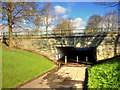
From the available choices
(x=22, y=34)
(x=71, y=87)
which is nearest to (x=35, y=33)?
(x=22, y=34)

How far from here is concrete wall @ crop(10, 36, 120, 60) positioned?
12805 mm

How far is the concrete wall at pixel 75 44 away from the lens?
504 inches

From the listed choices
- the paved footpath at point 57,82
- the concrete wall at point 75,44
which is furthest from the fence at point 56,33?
the paved footpath at point 57,82

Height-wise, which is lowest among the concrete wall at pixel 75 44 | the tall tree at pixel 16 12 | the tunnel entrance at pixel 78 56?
the tunnel entrance at pixel 78 56

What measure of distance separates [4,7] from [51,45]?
8.60m

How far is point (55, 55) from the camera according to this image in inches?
578

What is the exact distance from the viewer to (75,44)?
13.9 metres

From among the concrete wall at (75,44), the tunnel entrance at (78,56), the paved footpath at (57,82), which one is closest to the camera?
the paved footpath at (57,82)

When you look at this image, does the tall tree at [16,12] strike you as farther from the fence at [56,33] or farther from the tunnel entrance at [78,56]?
the tunnel entrance at [78,56]

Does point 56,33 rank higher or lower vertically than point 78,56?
higher

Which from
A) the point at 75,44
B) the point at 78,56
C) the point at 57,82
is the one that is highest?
the point at 75,44

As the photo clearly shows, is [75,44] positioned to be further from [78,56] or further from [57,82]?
[57,82]

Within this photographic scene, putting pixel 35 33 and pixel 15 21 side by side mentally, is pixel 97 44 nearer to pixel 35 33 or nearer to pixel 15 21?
pixel 35 33

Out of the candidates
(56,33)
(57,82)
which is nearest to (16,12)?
(56,33)
